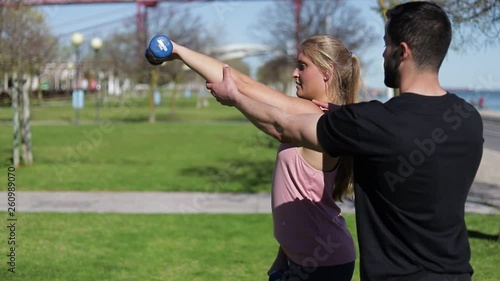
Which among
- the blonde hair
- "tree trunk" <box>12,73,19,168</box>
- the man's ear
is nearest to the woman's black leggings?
the blonde hair

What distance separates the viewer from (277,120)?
224 cm

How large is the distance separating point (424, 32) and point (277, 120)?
551 mm

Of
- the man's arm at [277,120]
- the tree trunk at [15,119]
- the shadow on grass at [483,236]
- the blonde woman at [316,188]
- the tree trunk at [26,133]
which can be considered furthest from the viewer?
the tree trunk at [26,133]

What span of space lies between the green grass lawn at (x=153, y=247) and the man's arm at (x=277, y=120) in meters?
4.12

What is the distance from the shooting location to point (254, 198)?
35.7ft

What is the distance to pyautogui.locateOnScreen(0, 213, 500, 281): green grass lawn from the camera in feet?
20.7

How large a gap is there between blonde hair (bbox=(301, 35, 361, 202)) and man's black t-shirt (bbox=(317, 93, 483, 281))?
516 mm

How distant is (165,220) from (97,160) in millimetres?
8075

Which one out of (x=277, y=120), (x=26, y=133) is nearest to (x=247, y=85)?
(x=277, y=120)

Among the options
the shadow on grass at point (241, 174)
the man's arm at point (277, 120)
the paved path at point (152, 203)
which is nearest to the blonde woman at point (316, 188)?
the man's arm at point (277, 120)

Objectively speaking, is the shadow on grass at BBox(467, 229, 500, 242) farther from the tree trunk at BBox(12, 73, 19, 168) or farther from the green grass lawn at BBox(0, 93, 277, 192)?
the tree trunk at BBox(12, 73, 19, 168)

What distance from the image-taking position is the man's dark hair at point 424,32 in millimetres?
2105

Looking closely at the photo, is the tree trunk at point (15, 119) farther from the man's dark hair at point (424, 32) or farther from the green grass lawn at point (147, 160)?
the man's dark hair at point (424, 32)

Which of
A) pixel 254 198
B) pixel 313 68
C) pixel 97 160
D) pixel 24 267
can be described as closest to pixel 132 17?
pixel 97 160
